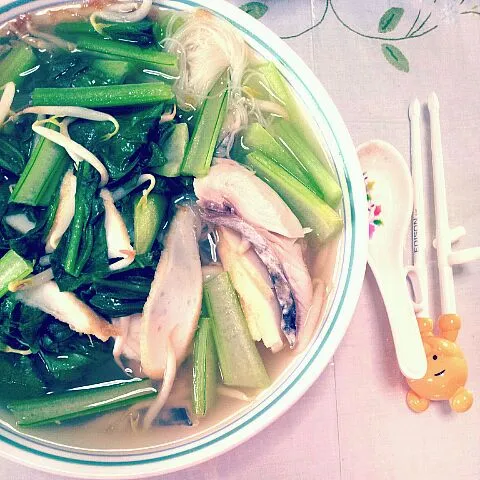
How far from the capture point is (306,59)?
5.12ft

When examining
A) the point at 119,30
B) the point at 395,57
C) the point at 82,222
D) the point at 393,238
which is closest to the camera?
the point at 82,222

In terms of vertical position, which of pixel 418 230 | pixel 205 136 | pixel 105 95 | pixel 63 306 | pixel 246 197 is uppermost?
pixel 105 95

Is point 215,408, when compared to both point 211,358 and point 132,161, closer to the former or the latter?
point 211,358

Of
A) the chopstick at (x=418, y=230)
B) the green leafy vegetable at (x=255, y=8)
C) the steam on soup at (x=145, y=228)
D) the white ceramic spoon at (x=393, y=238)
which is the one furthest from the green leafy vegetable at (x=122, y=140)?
the chopstick at (x=418, y=230)

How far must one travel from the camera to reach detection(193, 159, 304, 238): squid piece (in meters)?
1.28

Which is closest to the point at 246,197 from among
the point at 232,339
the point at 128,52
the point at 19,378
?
the point at 232,339

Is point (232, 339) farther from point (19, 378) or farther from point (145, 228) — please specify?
point (19, 378)

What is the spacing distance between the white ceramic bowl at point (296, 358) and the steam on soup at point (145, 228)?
4cm

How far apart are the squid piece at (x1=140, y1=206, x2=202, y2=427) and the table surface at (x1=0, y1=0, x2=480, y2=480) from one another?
29cm

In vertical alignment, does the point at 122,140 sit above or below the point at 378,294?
above

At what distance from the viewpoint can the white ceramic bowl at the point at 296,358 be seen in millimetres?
1176

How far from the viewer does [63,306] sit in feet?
4.03

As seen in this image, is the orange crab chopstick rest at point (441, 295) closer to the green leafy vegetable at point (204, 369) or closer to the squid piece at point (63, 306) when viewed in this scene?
the green leafy vegetable at point (204, 369)

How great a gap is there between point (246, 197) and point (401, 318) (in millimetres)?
522
